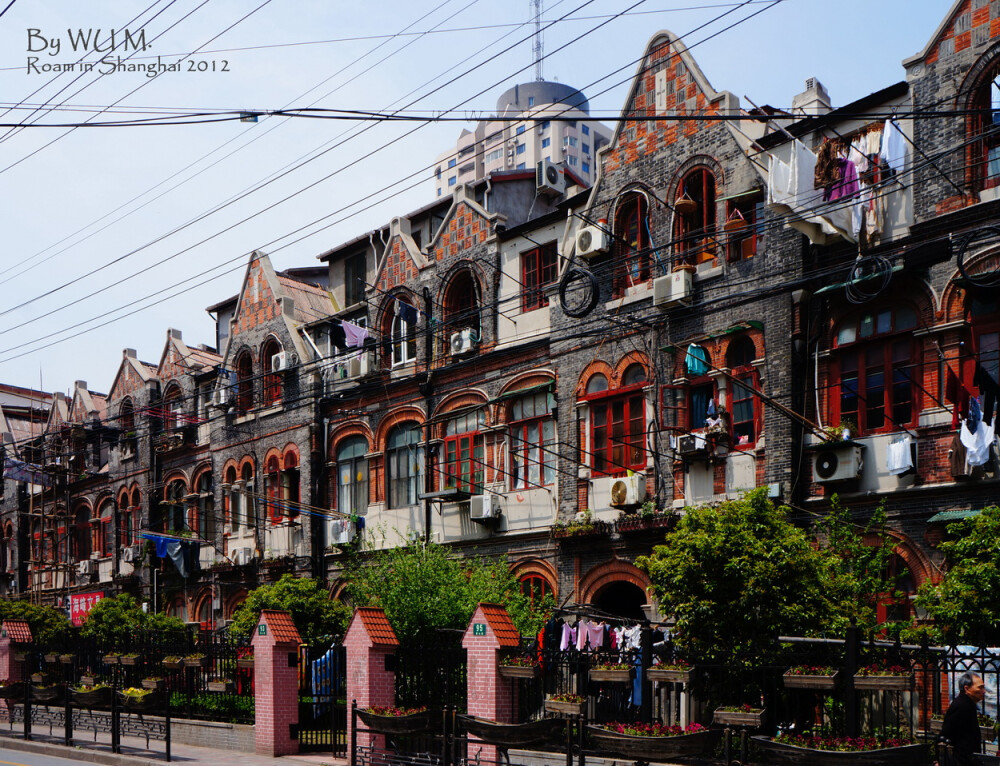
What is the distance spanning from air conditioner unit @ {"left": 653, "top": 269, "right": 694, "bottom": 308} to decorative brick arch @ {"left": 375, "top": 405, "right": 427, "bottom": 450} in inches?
328

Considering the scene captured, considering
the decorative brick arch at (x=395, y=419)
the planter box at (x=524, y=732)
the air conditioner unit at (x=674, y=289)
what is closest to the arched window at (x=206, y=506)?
the decorative brick arch at (x=395, y=419)

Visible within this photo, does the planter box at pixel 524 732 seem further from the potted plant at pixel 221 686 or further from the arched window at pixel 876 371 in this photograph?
the arched window at pixel 876 371

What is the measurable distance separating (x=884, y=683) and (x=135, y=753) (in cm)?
1381

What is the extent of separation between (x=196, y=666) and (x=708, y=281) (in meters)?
12.8

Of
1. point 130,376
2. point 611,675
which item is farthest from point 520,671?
point 130,376

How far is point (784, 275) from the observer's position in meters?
22.1

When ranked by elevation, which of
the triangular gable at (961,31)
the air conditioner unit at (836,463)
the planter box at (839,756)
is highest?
the triangular gable at (961,31)

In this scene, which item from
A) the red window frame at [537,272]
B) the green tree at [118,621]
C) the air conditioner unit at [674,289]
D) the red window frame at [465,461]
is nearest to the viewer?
the air conditioner unit at [674,289]

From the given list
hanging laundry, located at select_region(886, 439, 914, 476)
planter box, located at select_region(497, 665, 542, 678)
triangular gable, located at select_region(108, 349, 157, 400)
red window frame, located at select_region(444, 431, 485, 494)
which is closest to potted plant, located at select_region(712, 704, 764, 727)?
planter box, located at select_region(497, 665, 542, 678)

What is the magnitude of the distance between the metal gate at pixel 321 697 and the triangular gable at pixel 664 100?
11822 millimetres

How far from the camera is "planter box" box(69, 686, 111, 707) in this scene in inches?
877

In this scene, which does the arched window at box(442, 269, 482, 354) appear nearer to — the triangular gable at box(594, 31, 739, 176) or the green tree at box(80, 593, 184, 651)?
the triangular gable at box(594, 31, 739, 176)

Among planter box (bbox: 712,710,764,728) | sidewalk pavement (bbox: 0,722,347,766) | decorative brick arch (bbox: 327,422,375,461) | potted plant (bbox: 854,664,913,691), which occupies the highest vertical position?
decorative brick arch (bbox: 327,422,375,461)

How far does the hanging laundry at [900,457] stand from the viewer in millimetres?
19609
